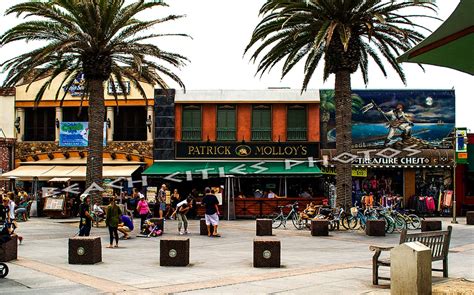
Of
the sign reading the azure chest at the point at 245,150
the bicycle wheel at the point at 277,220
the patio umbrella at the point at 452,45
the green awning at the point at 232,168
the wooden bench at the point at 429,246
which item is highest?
the patio umbrella at the point at 452,45

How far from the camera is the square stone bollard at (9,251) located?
14.1 metres

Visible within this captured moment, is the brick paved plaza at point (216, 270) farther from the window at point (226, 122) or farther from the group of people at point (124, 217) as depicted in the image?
the window at point (226, 122)

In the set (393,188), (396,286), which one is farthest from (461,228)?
(396,286)

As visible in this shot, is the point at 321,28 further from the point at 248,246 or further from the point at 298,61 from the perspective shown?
the point at 248,246

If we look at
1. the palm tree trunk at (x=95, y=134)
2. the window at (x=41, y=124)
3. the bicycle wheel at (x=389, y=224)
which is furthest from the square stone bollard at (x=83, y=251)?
the window at (x=41, y=124)

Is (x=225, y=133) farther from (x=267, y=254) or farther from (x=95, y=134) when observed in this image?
(x=267, y=254)

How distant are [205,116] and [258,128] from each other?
125 inches

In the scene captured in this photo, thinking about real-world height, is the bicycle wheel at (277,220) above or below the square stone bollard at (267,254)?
below

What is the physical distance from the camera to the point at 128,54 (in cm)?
2598

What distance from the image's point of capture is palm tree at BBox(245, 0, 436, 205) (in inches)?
918

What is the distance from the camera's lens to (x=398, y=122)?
115ft

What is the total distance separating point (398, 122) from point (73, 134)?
63.1 ft

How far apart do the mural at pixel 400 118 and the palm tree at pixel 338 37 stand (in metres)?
8.94

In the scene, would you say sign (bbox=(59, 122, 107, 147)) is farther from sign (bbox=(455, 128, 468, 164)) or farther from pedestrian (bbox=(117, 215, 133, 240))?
sign (bbox=(455, 128, 468, 164))
